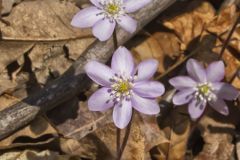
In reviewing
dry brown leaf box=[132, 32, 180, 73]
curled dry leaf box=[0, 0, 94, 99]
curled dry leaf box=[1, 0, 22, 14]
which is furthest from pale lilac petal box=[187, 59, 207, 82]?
curled dry leaf box=[1, 0, 22, 14]

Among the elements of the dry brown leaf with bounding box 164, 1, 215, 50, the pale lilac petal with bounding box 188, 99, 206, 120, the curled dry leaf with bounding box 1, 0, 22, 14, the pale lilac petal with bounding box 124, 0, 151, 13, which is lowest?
the pale lilac petal with bounding box 188, 99, 206, 120

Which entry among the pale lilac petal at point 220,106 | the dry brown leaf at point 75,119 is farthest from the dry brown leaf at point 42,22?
the pale lilac petal at point 220,106

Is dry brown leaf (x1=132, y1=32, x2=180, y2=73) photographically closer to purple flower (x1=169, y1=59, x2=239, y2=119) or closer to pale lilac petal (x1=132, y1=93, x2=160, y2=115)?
purple flower (x1=169, y1=59, x2=239, y2=119)

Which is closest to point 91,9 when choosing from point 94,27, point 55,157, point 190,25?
point 94,27

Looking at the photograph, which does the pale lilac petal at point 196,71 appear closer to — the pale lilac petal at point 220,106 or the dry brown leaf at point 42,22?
the pale lilac petal at point 220,106

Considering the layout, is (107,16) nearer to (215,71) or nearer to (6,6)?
(215,71)

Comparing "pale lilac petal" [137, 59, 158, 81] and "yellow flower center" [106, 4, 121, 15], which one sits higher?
"yellow flower center" [106, 4, 121, 15]
